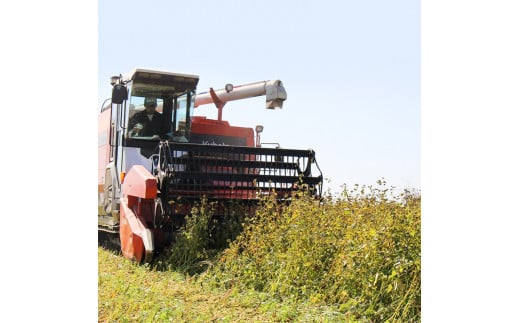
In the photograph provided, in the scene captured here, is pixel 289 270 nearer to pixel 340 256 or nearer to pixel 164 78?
pixel 340 256

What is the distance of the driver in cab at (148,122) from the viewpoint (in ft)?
21.9

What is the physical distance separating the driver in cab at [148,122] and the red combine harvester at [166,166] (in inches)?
0.4

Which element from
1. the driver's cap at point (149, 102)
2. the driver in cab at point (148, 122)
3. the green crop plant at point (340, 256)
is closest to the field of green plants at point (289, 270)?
the green crop plant at point (340, 256)

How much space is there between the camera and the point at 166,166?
235 inches

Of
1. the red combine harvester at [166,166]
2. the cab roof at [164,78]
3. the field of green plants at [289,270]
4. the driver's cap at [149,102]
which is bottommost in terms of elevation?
the field of green plants at [289,270]

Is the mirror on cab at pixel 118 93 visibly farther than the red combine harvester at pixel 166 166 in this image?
Yes

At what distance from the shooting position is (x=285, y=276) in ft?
15.7

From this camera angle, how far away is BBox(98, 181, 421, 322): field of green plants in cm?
402

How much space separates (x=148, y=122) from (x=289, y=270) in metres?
2.76

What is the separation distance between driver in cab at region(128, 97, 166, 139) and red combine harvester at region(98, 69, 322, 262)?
1 centimetres

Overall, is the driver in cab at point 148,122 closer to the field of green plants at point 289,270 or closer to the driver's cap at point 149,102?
the driver's cap at point 149,102
